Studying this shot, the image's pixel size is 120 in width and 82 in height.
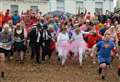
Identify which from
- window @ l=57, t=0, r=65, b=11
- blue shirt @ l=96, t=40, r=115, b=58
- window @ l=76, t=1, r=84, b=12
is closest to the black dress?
blue shirt @ l=96, t=40, r=115, b=58

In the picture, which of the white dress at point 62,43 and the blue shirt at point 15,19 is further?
the blue shirt at point 15,19

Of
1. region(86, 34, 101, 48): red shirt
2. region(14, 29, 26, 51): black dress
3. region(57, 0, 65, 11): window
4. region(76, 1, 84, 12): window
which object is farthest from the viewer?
region(76, 1, 84, 12): window

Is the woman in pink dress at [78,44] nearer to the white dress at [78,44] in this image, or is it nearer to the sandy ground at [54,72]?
the white dress at [78,44]

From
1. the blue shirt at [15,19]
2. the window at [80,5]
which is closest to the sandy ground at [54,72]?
the blue shirt at [15,19]

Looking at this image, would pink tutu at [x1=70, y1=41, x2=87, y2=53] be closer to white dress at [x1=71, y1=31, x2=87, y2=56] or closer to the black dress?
white dress at [x1=71, y1=31, x2=87, y2=56]

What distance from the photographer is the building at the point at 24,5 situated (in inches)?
2133

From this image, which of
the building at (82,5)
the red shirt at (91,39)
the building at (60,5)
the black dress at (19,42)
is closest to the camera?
the black dress at (19,42)

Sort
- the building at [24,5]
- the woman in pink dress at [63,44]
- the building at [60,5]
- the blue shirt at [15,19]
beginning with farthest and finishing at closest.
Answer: the building at [60,5], the building at [24,5], the blue shirt at [15,19], the woman in pink dress at [63,44]

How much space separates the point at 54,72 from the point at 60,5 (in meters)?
36.8

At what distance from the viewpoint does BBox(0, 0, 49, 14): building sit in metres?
54.2

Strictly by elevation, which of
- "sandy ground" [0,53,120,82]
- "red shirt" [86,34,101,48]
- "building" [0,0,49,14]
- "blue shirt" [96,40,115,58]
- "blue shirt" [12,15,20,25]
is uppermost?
"blue shirt" [12,15,20,25]

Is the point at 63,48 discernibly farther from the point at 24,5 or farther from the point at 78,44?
the point at 24,5

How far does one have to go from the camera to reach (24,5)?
5531 cm

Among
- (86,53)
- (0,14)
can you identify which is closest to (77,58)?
(86,53)
